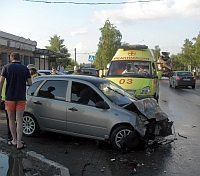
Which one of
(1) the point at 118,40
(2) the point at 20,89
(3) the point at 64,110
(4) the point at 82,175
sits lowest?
(4) the point at 82,175

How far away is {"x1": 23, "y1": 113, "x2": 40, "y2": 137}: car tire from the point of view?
7.58 m

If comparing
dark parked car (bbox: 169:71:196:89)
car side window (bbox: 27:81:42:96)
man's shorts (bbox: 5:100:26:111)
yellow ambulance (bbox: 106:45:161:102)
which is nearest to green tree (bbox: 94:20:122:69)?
dark parked car (bbox: 169:71:196:89)

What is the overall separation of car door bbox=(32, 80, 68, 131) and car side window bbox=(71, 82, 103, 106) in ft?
0.74

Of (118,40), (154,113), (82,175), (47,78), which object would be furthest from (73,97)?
(118,40)

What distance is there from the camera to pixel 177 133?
8297 millimetres

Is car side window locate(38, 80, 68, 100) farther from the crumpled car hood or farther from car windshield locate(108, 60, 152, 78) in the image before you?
car windshield locate(108, 60, 152, 78)

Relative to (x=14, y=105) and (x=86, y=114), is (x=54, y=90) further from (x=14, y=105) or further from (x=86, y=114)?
(x=14, y=105)

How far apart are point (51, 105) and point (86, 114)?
961 mm

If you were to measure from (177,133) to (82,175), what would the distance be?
12.9 feet

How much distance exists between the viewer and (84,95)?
7074 mm

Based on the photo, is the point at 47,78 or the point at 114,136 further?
the point at 47,78

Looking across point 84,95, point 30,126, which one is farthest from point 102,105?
point 30,126

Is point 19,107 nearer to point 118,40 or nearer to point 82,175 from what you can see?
point 82,175

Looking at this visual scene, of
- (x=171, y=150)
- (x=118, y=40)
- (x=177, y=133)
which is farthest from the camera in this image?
(x=118, y=40)
